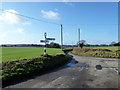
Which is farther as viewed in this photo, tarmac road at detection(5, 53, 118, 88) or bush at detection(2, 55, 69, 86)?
bush at detection(2, 55, 69, 86)

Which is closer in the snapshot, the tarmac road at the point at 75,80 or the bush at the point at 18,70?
the tarmac road at the point at 75,80

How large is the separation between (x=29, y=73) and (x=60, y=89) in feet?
11.8

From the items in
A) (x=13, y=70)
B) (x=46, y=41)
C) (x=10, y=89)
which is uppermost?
(x=46, y=41)

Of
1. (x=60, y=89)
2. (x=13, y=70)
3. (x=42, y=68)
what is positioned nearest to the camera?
(x=60, y=89)

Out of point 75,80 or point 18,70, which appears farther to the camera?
point 18,70

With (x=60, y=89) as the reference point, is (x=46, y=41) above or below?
above

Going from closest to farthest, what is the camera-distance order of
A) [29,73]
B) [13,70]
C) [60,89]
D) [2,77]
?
[60,89]
[2,77]
[13,70]
[29,73]

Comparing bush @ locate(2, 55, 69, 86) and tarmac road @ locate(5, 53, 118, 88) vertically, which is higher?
bush @ locate(2, 55, 69, 86)

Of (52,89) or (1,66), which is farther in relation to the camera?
(1,66)

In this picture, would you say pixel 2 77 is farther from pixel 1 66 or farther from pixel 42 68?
pixel 42 68

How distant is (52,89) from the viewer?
5555mm

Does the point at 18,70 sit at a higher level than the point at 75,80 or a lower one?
higher

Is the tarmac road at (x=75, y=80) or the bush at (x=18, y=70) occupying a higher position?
the bush at (x=18, y=70)

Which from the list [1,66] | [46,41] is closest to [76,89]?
[1,66]
